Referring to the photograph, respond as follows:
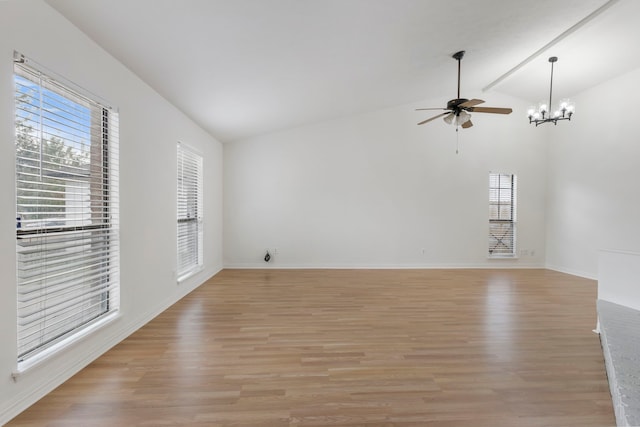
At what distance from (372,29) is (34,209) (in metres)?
3.29

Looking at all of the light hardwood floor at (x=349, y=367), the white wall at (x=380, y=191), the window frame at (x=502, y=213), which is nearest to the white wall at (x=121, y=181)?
the light hardwood floor at (x=349, y=367)

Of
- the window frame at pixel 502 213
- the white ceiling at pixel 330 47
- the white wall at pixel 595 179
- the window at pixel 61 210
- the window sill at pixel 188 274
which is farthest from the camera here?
the window frame at pixel 502 213

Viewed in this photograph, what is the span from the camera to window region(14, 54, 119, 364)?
5.87 ft

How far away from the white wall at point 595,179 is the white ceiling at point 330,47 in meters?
0.53

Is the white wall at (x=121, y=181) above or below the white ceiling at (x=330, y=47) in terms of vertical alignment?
below

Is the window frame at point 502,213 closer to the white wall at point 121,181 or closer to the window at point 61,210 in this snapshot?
the white wall at point 121,181

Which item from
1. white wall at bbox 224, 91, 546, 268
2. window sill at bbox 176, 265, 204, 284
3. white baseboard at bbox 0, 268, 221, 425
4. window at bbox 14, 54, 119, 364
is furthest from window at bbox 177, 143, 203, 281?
window at bbox 14, 54, 119, 364

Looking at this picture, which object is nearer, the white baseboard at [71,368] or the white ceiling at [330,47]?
the white baseboard at [71,368]

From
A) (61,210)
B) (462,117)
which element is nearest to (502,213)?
(462,117)

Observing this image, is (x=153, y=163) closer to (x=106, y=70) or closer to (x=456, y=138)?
(x=106, y=70)

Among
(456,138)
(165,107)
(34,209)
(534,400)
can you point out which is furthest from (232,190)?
(534,400)

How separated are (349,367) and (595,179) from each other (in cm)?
622

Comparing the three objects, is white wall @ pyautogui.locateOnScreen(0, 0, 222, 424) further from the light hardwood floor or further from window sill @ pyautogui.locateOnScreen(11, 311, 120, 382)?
the light hardwood floor

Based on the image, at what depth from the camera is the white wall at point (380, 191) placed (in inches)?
241
